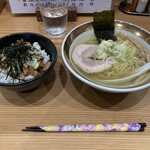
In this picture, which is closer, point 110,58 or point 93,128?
point 93,128

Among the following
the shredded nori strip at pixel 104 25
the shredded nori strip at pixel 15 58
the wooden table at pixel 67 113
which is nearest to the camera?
the wooden table at pixel 67 113

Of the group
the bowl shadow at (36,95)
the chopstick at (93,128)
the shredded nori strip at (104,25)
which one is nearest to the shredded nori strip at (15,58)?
the bowl shadow at (36,95)

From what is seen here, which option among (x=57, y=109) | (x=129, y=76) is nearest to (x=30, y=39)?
(x=57, y=109)

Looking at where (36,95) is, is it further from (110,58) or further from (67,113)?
(110,58)

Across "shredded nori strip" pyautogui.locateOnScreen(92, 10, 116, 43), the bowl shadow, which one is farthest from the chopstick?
"shredded nori strip" pyautogui.locateOnScreen(92, 10, 116, 43)

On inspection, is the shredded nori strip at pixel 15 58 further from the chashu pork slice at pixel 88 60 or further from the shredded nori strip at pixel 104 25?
the shredded nori strip at pixel 104 25

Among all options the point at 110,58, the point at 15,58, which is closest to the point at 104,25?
the point at 110,58
